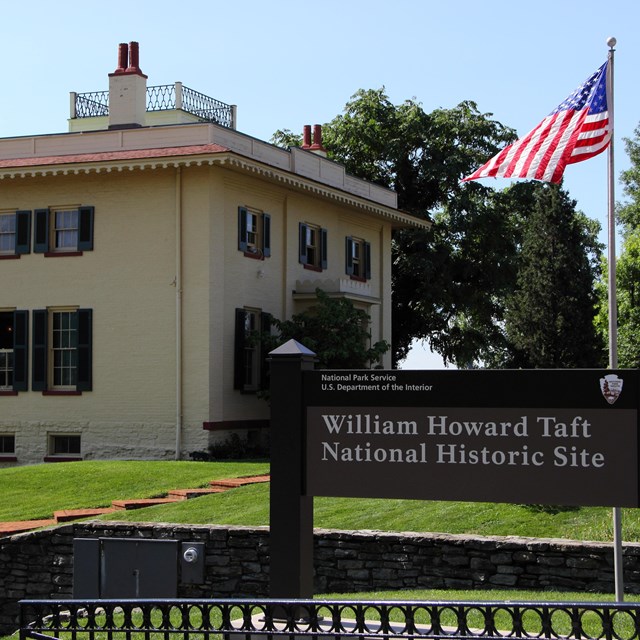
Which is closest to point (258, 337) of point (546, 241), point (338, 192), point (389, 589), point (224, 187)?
point (224, 187)

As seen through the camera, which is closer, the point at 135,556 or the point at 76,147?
the point at 135,556

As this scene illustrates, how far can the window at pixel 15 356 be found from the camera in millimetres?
27641

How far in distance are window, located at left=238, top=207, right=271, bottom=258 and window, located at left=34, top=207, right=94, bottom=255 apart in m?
3.97

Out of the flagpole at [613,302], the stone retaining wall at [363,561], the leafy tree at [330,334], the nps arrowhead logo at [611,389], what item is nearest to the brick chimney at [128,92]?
the leafy tree at [330,334]

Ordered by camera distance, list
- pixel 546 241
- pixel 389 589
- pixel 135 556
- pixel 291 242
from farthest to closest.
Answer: pixel 546 241 → pixel 291 242 → pixel 389 589 → pixel 135 556

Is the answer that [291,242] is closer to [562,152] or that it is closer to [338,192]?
[338,192]

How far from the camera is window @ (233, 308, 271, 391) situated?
26922 millimetres

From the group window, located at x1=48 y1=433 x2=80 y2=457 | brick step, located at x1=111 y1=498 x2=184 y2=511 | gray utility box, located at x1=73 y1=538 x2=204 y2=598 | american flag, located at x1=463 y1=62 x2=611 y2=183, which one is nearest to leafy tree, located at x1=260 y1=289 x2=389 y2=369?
window, located at x1=48 y1=433 x2=80 y2=457

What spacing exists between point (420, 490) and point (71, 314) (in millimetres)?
19868

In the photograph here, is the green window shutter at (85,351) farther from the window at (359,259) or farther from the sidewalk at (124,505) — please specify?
the window at (359,259)

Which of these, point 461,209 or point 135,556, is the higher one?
point 461,209

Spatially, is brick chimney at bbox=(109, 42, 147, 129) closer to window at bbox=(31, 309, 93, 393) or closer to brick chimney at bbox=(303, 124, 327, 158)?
window at bbox=(31, 309, 93, 393)

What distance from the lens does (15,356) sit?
27719 mm

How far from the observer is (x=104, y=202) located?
27297 mm
